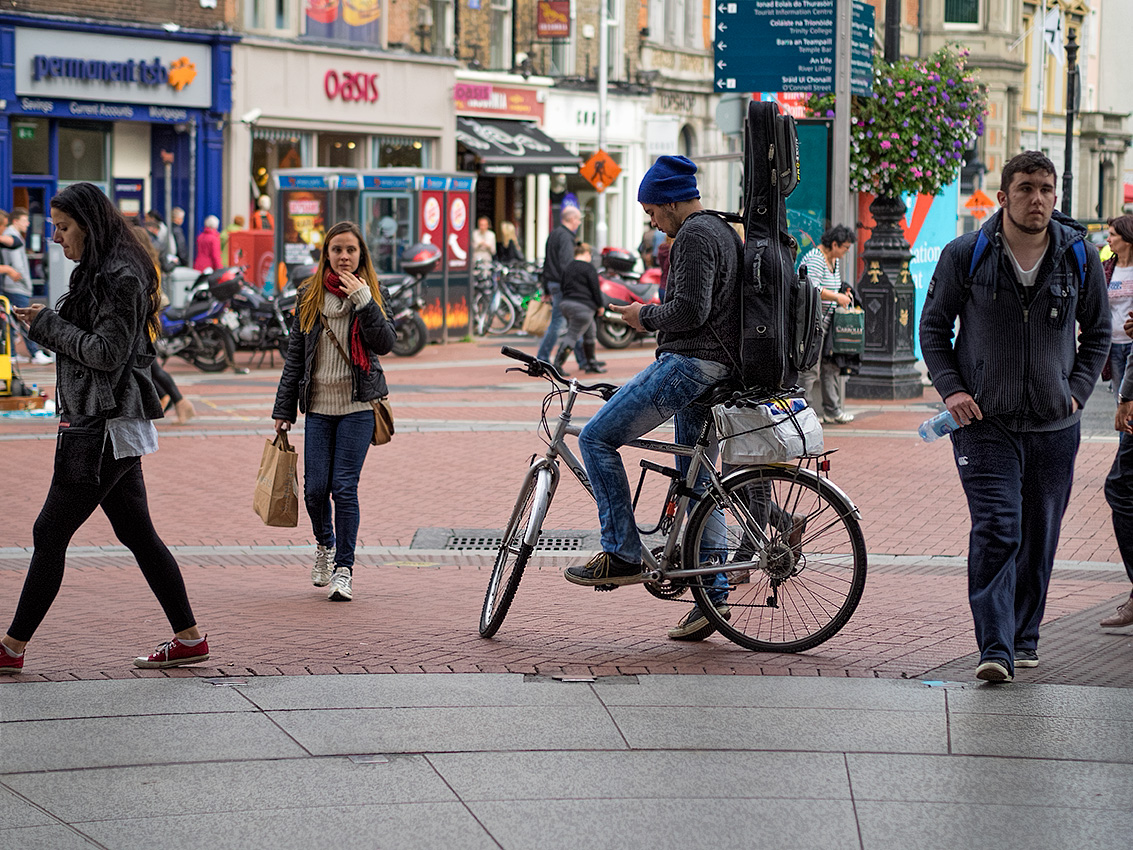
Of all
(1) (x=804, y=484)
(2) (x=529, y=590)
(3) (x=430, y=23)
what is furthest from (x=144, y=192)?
(1) (x=804, y=484)

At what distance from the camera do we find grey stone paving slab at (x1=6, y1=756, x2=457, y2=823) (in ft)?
14.5

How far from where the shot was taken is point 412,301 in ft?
71.1

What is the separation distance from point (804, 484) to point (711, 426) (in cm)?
41

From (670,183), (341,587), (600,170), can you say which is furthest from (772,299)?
(600,170)

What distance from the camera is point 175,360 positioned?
21.3m

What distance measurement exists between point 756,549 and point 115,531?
2285mm

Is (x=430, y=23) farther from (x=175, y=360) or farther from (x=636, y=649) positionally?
(x=636, y=649)

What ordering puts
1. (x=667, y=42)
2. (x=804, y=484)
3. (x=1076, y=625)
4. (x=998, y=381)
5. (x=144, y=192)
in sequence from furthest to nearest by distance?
(x=667, y=42), (x=144, y=192), (x=1076, y=625), (x=804, y=484), (x=998, y=381)

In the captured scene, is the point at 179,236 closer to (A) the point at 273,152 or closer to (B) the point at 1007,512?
(A) the point at 273,152

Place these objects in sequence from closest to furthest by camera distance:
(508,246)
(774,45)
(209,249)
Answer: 1. (774,45)
2. (209,249)
3. (508,246)

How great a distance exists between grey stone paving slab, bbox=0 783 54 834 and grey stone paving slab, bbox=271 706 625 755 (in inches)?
32.9

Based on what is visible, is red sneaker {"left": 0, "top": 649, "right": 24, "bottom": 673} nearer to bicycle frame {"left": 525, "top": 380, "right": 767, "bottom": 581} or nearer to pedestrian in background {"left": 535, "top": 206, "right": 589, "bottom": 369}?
bicycle frame {"left": 525, "top": 380, "right": 767, "bottom": 581}

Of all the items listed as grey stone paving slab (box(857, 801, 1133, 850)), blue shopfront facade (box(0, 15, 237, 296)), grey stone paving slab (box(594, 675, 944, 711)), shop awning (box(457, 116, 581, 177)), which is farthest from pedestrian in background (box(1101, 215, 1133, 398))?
shop awning (box(457, 116, 581, 177))

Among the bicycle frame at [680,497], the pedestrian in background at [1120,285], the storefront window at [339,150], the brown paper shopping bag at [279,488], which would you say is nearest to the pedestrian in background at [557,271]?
the pedestrian in background at [1120,285]
